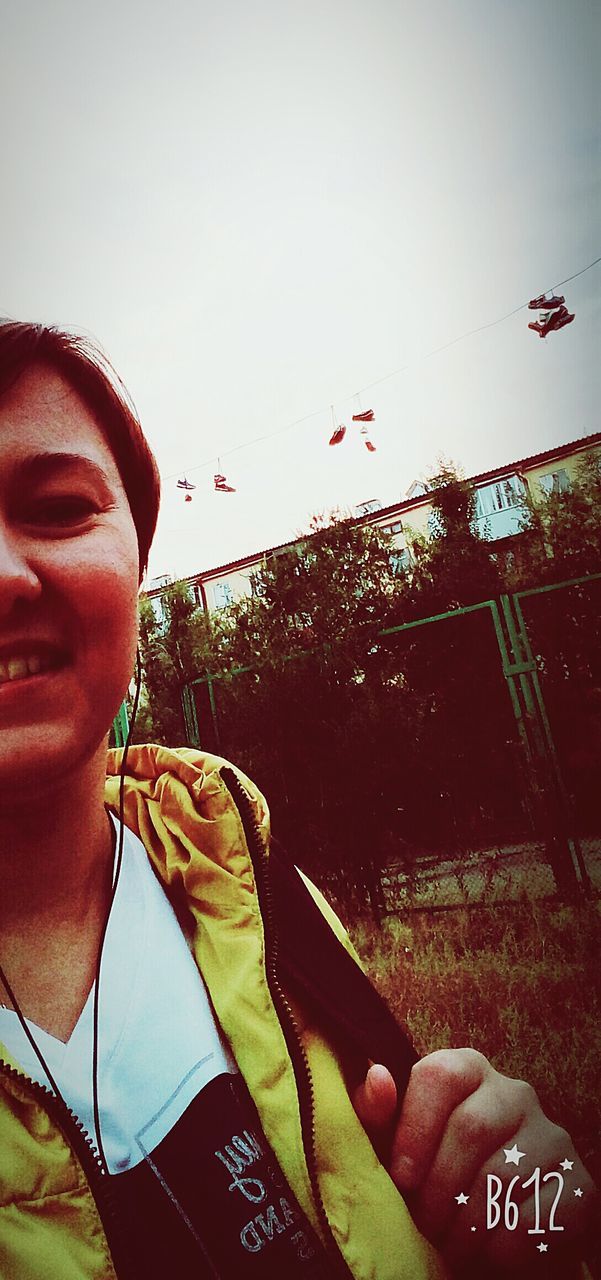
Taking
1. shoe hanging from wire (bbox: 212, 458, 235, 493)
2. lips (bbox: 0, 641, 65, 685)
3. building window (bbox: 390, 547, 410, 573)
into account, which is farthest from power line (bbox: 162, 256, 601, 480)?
lips (bbox: 0, 641, 65, 685)

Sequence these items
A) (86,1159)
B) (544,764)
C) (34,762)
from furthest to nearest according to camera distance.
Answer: (544,764)
(34,762)
(86,1159)

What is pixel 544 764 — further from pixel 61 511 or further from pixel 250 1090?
pixel 61 511

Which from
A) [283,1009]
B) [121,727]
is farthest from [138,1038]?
[121,727]

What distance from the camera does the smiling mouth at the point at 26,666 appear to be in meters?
0.62

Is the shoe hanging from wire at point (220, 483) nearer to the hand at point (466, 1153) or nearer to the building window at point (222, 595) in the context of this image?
the building window at point (222, 595)

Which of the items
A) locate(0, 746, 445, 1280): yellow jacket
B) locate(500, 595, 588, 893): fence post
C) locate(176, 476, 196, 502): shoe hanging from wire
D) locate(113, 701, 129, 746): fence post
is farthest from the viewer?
locate(176, 476, 196, 502): shoe hanging from wire

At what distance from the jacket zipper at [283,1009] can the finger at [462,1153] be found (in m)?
0.11

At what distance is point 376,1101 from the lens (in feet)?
2.17

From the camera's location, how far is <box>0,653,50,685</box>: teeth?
615 millimetres

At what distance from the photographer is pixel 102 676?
2.21 ft

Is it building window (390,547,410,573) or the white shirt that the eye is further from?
building window (390,547,410,573)

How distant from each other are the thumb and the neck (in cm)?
32

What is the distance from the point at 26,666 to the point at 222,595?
478mm

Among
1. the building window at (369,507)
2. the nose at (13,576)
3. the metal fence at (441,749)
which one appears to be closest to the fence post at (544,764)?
the metal fence at (441,749)
